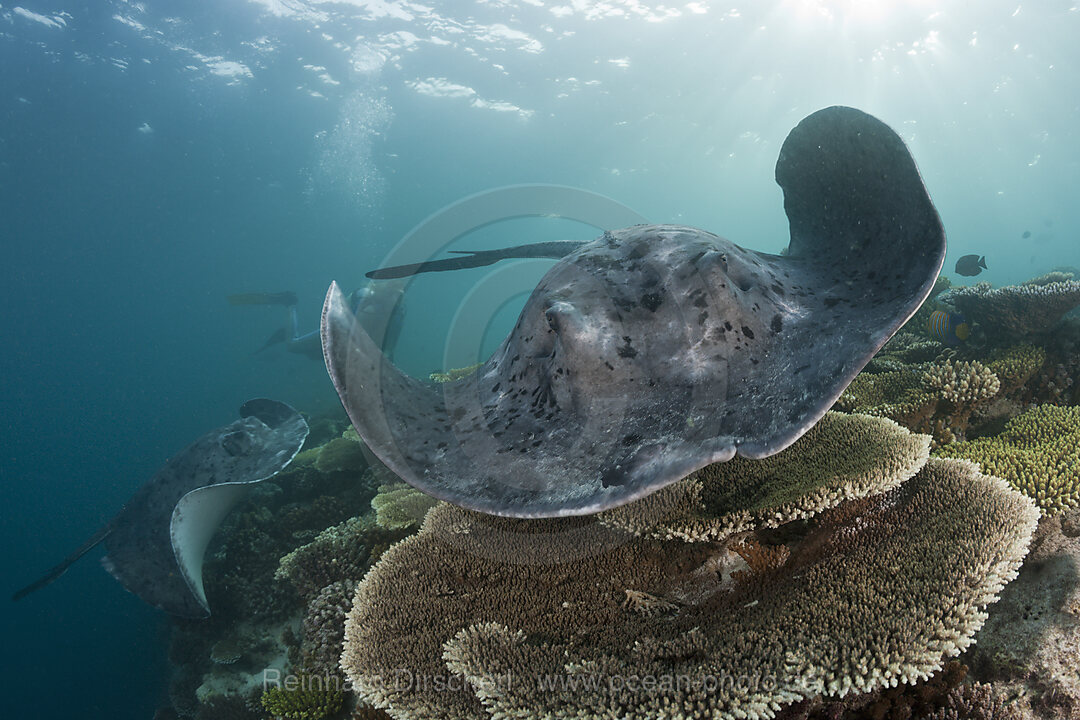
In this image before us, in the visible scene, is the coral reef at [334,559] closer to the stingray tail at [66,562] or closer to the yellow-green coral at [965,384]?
the stingray tail at [66,562]

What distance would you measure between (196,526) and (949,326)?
32.6ft

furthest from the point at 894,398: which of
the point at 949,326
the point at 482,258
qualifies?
the point at 482,258

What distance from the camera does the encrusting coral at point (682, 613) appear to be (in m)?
1.73

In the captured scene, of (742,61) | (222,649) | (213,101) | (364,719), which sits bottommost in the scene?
(222,649)

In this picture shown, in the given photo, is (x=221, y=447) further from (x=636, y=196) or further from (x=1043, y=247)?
(x=1043, y=247)

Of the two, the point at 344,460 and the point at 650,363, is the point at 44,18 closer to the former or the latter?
the point at 344,460

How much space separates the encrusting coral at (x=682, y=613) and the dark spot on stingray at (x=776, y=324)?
3.62 feet

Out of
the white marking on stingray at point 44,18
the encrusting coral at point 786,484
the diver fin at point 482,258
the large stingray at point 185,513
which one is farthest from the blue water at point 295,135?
the encrusting coral at point 786,484

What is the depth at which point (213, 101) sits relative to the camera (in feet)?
113

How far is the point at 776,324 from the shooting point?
2.42m

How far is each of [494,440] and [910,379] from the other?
181 inches

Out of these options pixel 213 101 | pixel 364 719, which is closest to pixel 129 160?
pixel 213 101

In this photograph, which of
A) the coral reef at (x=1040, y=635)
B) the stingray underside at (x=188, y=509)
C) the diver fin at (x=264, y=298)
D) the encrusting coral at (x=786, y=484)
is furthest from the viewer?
A: the diver fin at (x=264, y=298)

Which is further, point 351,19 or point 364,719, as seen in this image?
point 351,19
